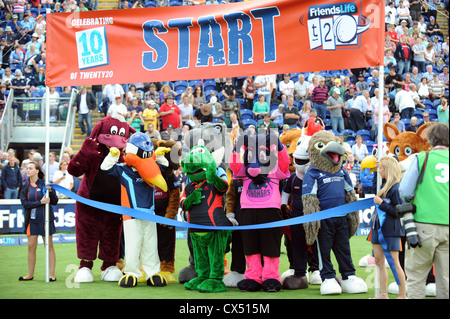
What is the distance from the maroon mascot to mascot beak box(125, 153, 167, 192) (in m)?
0.57

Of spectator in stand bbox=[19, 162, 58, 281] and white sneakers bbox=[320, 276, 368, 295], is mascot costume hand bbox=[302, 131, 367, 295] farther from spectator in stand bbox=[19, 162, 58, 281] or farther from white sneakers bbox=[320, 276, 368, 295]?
spectator in stand bbox=[19, 162, 58, 281]

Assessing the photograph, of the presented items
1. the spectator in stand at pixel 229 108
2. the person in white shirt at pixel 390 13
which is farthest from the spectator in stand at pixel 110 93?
the person in white shirt at pixel 390 13

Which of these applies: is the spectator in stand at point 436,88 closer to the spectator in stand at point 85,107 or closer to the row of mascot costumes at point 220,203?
the spectator in stand at point 85,107

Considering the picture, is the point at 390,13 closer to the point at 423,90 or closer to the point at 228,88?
the point at 423,90

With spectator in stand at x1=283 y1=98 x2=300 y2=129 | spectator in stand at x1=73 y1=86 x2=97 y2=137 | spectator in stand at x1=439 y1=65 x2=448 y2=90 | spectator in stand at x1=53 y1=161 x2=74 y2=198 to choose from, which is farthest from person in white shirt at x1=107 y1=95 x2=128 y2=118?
spectator in stand at x1=439 y1=65 x2=448 y2=90

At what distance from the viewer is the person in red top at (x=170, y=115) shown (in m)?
17.1

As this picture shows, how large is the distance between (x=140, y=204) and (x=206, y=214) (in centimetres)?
95

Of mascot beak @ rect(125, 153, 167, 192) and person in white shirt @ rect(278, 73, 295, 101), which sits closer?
mascot beak @ rect(125, 153, 167, 192)

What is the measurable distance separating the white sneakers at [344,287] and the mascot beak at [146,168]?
2.48 metres

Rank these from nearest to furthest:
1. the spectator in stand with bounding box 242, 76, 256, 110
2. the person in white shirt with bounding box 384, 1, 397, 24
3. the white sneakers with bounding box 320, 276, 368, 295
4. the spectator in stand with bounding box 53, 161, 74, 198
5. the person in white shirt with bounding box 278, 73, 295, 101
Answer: the white sneakers with bounding box 320, 276, 368, 295
the spectator in stand with bounding box 53, 161, 74, 198
the spectator in stand with bounding box 242, 76, 256, 110
the person in white shirt with bounding box 278, 73, 295, 101
the person in white shirt with bounding box 384, 1, 397, 24

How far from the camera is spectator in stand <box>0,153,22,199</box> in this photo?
15.8m

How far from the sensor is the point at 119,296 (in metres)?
7.52
